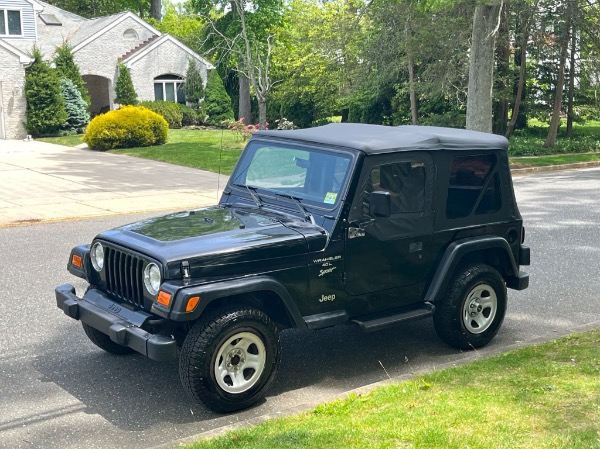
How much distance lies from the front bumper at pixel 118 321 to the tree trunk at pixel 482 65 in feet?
55.0

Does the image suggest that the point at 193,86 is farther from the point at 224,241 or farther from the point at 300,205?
the point at 224,241

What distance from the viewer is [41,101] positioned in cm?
3459

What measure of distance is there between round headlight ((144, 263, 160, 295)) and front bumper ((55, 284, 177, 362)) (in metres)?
0.21

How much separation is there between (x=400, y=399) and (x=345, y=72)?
28382 mm

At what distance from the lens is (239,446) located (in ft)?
16.1

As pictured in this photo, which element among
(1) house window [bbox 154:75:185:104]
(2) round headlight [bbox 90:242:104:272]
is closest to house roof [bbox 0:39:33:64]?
(1) house window [bbox 154:75:185:104]

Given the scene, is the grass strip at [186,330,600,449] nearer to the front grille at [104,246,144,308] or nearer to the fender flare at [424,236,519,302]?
the fender flare at [424,236,519,302]

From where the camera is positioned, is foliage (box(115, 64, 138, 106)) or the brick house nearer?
the brick house

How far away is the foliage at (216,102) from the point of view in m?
41.3

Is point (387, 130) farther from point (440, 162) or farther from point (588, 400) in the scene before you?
point (588, 400)

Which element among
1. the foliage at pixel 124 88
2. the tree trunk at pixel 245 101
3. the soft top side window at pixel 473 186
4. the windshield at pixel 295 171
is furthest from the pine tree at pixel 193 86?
the soft top side window at pixel 473 186

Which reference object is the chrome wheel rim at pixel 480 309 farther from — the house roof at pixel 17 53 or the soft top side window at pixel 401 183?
the house roof at pixel 17 53

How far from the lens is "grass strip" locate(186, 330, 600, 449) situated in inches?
191

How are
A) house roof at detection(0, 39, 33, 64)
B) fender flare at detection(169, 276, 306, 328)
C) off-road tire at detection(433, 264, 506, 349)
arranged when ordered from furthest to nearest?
house roof at detection(0, 39, 33, 64) → off-road tire at detection(433, 264, 506, 349) → fender flare at detection(169, 276, 306, 328)
